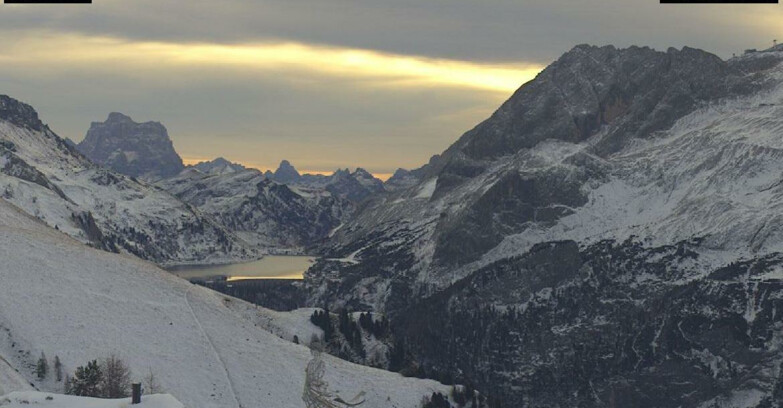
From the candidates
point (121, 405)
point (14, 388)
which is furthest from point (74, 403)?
point (14, 388)

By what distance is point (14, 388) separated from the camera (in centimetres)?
19350

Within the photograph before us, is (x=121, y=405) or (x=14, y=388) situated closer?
(x=121, y=405)

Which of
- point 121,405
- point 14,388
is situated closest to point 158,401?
point 121,405

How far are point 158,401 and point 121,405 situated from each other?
21.7ft

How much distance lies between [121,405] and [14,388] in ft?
200

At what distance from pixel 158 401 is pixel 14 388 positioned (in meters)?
58.0

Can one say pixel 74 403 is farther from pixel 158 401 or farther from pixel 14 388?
pixel 14 388

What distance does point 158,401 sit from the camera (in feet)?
482

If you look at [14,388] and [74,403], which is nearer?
[74,403]

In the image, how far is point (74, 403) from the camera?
14025 cm

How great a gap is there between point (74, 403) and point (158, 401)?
11190mm

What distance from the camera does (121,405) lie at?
141250mm

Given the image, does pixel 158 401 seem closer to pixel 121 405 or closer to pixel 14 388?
pixel 121 405

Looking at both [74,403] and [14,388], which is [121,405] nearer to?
[74,403]
